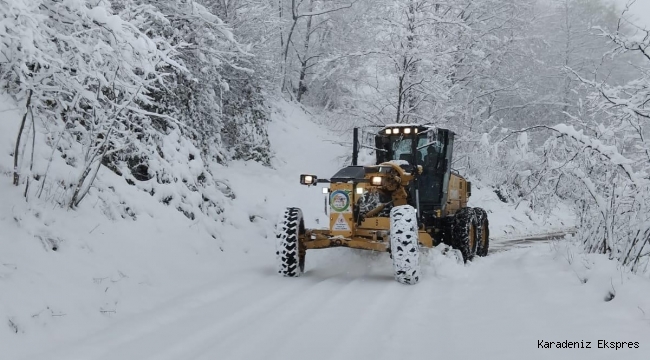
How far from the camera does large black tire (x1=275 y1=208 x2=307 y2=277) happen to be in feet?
24.8

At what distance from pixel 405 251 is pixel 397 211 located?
2.08 feet

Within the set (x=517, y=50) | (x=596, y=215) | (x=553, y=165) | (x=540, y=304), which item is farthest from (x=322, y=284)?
(x=517, y=50)

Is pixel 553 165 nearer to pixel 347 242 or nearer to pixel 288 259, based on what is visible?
pixel 347 242

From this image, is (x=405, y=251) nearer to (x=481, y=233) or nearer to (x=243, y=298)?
(x=243, y=298)

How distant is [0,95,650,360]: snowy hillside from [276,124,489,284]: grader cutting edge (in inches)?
18.9

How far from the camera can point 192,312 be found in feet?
18.4

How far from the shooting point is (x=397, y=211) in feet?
24.6

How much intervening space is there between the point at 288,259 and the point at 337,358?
334cm

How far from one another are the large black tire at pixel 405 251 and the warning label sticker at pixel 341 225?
789 millimetres

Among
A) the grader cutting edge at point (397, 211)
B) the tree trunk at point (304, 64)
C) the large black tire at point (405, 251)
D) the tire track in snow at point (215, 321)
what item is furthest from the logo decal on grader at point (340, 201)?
the tree trunk at point (304, 64)

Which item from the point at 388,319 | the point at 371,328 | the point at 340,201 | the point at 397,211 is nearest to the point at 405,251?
the point at 397,211

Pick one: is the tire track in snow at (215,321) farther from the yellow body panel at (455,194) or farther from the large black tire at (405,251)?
the yellow body panel at (455,194)

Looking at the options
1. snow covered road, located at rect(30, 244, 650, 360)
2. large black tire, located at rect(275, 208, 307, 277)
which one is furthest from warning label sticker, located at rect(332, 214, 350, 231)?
snow covered road, located at rect(30, 244, 650, 360)

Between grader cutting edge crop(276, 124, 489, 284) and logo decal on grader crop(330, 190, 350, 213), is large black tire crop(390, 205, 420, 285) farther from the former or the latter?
logo decal on grader crop(330, 190, 350, 213)
